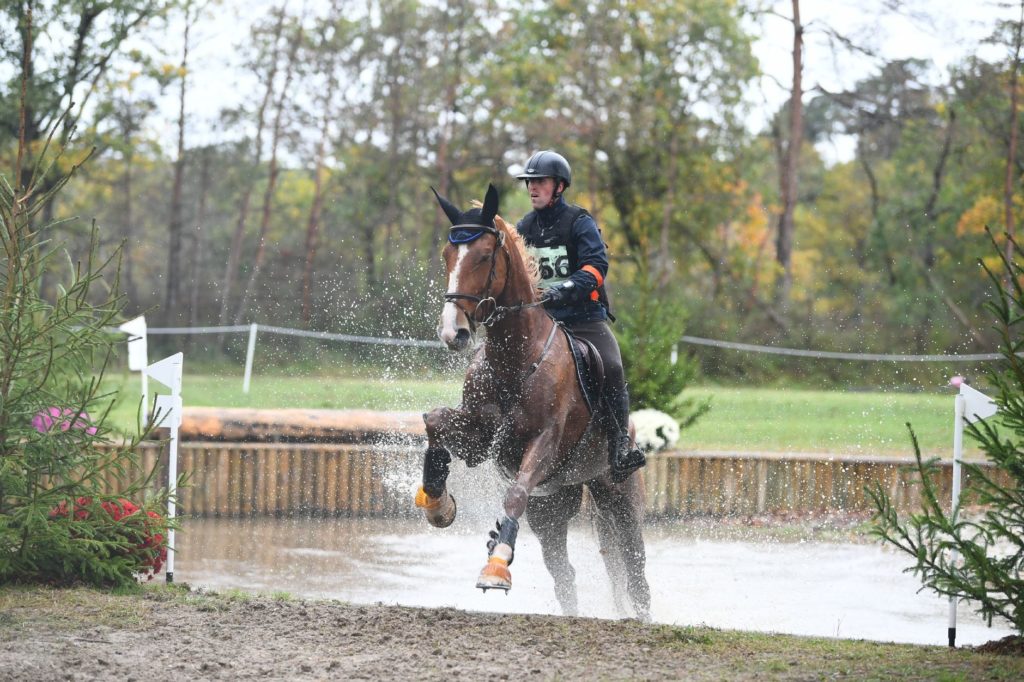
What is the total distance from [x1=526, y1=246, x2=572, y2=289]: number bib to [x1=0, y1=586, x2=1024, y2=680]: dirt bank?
189 cm

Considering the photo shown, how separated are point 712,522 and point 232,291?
77.0 ft

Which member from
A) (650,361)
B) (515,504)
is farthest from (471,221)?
(650,361)

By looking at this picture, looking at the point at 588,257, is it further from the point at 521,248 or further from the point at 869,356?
the point at 869,356

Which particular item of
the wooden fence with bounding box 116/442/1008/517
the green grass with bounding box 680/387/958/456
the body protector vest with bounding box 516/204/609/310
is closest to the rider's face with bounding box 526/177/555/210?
the body protector vest with bounding box 516/204/609/310

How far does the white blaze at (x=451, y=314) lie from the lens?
17.4 feet

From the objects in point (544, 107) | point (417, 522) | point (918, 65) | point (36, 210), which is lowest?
point (417, 522)

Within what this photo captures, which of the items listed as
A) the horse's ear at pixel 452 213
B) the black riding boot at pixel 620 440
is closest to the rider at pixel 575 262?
the black riding boot at pixel 620 440

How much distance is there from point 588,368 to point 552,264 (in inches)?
25.2

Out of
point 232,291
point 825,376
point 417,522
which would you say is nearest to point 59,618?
point 417,522

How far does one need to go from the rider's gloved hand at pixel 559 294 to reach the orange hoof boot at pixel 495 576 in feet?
4.69

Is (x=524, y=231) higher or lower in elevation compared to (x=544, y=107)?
lower

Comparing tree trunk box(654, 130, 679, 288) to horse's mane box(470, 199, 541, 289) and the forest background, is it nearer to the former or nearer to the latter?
the forest background

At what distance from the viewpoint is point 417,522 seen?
1143 centimetres

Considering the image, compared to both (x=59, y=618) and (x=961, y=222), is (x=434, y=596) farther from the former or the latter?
(x=961, y=222)
